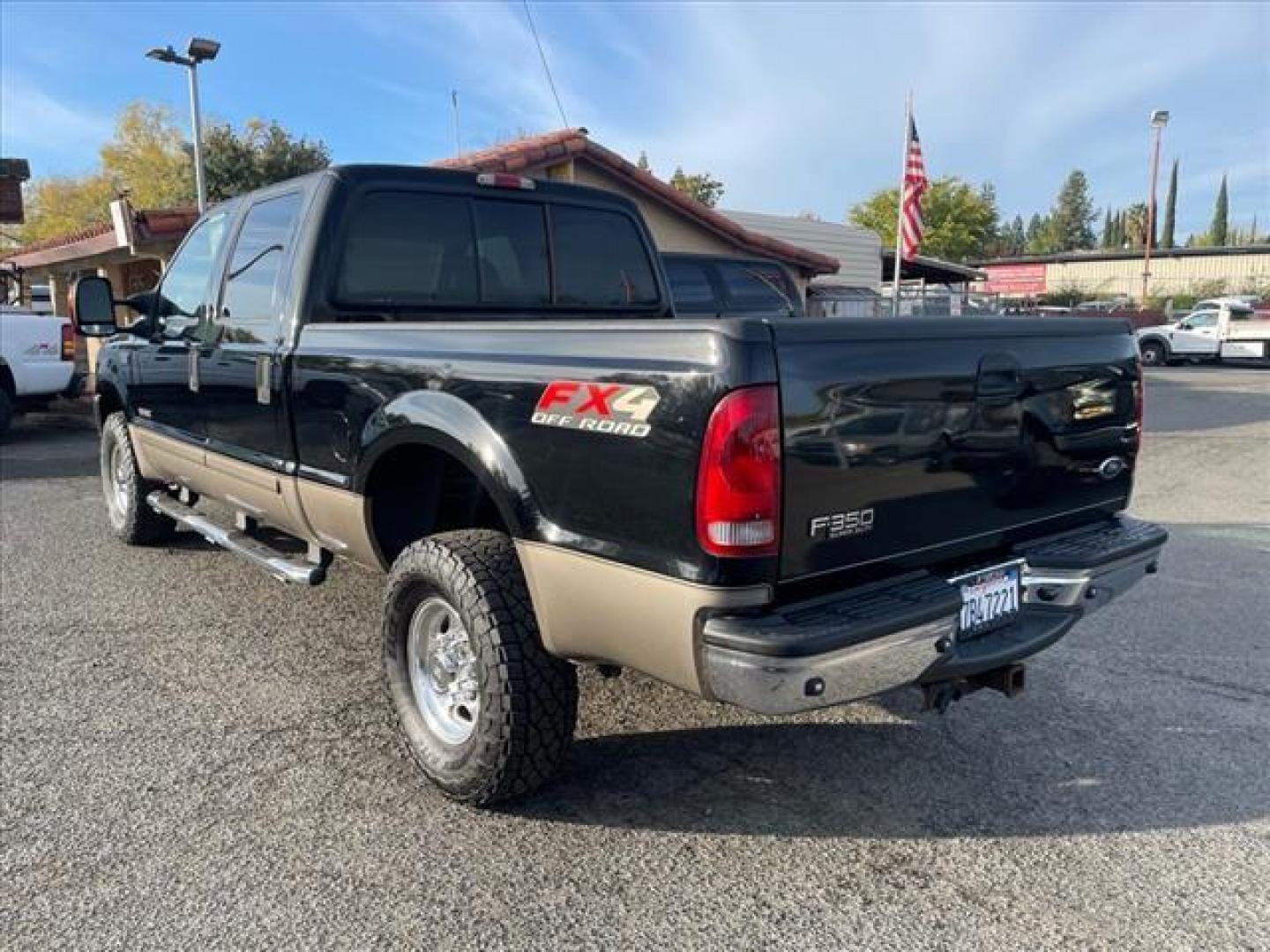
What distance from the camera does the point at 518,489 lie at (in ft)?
9.10

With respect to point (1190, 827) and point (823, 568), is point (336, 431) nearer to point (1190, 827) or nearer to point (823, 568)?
point (823, 568)

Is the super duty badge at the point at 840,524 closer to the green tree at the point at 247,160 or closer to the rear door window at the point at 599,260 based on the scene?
the rear door window at the point at 599,260

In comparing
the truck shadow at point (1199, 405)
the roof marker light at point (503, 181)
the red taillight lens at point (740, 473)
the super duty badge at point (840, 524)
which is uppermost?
the roof marker light at point (503, 181)

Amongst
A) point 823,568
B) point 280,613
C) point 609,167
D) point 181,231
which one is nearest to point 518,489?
point 823,568

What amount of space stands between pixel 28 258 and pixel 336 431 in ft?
68.1

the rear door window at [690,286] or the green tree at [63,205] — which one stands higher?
the green tree at [63,205]

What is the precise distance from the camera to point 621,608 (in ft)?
8.34

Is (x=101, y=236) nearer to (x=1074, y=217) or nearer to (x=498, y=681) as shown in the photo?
(x=498, y=681)

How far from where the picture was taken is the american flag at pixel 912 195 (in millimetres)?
14430

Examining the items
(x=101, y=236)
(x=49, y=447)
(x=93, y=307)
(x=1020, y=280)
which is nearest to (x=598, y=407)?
(x=93, y=307)

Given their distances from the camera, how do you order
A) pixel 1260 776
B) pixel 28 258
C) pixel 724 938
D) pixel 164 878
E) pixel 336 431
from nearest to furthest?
pixel 724 938 → pixel 164 878 → pixel 1260 776 → pixel 336 431 → pixel 28 258

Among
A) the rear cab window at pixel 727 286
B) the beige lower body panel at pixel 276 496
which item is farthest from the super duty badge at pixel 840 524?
the rear cab window at pixel 727 286

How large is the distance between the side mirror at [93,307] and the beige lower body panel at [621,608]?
404cm

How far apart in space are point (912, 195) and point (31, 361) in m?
12.4
